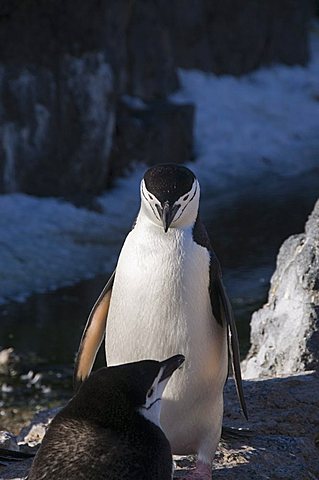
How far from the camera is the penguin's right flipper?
3.88 meters

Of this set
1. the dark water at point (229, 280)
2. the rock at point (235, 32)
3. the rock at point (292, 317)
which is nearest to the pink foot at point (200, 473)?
the rock at point (292, 317)

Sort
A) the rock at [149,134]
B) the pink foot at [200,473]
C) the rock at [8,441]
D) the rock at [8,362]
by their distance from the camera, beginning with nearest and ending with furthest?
the pink foot at [200,473] < the rock at [8,441] < the rock at [8,362] < the rock at [149,134]

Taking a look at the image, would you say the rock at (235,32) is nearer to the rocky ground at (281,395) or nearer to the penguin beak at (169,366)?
the rocky ground at (281,395)

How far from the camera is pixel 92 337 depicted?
3.91 metres

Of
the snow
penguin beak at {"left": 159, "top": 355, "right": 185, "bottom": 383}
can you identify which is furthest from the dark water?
penguin beak at {"left": 159, "top": 355, "right": 185, "bottom": 383}

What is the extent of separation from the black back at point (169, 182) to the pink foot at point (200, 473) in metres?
0.78

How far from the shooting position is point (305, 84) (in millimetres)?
14633

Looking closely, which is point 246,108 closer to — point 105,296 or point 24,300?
point 24,300

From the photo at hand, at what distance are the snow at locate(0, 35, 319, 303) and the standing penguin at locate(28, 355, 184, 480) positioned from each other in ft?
16.9

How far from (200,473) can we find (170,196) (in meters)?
0.81

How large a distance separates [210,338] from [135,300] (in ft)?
0.86

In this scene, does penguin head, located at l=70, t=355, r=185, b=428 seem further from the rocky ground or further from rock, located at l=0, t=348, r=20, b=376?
rock, located at l=0, t=348, r=20, b=376

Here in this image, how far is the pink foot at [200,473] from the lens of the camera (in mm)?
3359

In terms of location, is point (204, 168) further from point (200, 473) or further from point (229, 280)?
point (200, 473)
